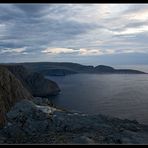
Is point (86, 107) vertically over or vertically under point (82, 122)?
under

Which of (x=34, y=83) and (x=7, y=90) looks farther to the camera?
(x=34, y=83)

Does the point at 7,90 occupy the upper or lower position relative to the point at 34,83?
upper

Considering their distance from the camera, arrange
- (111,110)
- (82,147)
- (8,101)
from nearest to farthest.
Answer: (82,147) < (8,101) < (111,110)

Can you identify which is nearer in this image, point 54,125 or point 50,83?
point 54,125

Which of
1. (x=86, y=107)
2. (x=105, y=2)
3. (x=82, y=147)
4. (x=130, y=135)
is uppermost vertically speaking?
(x=105, y=2)

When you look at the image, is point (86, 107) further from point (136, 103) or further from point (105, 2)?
point (105, 2)

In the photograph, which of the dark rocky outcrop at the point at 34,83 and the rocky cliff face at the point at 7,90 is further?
the dark rocky outcrop at the point at 34,83

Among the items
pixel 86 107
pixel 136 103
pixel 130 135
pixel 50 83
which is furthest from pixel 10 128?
pixel 50 83

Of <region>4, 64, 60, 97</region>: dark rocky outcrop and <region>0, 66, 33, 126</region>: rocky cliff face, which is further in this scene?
<region>4, 64, 60, 97</region>: dark rocky outcrop
